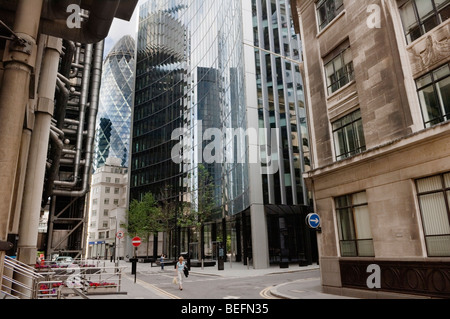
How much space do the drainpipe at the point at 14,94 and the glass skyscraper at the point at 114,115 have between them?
161495 millimetres

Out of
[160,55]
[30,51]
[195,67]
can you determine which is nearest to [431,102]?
[30,51]

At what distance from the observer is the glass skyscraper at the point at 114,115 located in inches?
6481

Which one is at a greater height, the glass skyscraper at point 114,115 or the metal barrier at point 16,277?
the glass skyscraper at point 114,115

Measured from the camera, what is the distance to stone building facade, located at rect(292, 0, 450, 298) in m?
11.4

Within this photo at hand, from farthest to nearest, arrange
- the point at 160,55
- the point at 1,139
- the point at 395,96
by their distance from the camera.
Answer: the point at 160,55 < the point at 395,96 < the point at 1,139

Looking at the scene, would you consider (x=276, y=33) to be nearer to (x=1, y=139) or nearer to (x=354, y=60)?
(x=354, y=60)

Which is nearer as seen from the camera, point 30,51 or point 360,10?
point 30,51

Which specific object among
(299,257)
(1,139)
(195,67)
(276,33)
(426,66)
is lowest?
(299,257)

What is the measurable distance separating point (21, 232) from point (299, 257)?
30204mm

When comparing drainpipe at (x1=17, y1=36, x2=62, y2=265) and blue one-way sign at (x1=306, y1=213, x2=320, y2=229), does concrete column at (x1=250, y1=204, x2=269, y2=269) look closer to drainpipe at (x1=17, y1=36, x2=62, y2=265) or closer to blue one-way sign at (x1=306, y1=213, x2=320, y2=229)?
blue one-way sign at (x1=306, y1=213, x2=320, y2=229)

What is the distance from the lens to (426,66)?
12258 millimetres

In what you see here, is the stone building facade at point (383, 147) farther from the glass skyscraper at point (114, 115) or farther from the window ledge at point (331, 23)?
the glass skyscraper at point (114, 115)
